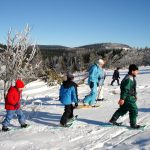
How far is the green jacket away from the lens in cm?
892

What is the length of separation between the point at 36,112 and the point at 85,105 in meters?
1.87

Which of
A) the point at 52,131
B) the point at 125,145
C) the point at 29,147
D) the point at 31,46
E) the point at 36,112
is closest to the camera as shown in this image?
the point at 125,145

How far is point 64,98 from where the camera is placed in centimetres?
984

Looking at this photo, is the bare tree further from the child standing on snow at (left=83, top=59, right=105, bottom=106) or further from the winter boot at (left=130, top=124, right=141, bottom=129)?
the winter boot at (left=130, top=124, right=141, bottom=129)

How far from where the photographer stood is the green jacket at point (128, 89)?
29.3 feet

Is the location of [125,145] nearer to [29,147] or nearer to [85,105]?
[29,147]

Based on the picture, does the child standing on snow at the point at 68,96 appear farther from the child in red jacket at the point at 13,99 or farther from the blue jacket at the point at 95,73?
the blue jacket at the point at 95,73

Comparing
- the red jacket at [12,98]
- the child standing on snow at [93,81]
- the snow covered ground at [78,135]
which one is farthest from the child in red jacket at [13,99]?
the child standing on snow at [93,81]

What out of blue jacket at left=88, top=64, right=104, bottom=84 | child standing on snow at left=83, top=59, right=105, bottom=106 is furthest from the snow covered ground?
blue jacket at left=88, top=64, right=104, bottom=84

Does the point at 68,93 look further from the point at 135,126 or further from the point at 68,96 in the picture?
the point at 135,126

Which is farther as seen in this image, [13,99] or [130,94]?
[13,99]

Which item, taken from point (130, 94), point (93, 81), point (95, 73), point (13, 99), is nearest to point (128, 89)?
point (130, 94)

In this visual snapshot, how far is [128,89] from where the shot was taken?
352 inches

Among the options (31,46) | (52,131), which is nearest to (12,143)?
(52,131)
